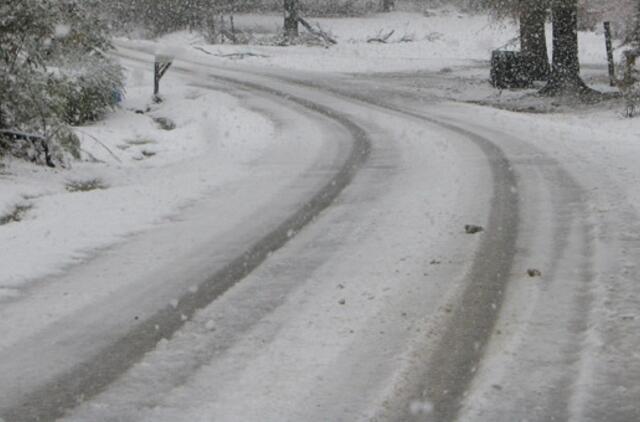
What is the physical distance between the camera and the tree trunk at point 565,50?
64.1 ft

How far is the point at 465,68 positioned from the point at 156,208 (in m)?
22.3

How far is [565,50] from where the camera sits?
19.6m

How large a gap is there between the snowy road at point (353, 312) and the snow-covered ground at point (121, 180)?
1.30ft

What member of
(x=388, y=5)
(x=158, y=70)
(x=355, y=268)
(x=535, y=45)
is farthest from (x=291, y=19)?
(x=355, y=268)

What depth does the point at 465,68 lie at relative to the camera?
29.2 metres

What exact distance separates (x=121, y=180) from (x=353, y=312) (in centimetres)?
653

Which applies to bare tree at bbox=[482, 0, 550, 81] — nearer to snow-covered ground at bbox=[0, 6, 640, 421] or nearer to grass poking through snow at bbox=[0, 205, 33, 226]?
snow-covered ground at bbox=[0, 6, 640, 421]

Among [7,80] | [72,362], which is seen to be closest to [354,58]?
[7,80]

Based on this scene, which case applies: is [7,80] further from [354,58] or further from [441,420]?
[354,58]

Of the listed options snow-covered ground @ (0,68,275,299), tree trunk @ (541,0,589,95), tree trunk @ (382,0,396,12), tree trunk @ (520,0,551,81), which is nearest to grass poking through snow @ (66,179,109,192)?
snow-covered ground @ (0,68,275,299)

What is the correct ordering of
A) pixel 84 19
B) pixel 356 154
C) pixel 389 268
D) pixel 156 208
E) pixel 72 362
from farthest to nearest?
pixel 84 19, pixel 356 154, pixel 156 208, pixel 389 268, pixel 72 362

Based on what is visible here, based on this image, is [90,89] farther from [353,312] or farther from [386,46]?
[386,46]

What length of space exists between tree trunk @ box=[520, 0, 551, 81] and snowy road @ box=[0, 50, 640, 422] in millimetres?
13578

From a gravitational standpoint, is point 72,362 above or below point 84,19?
below
